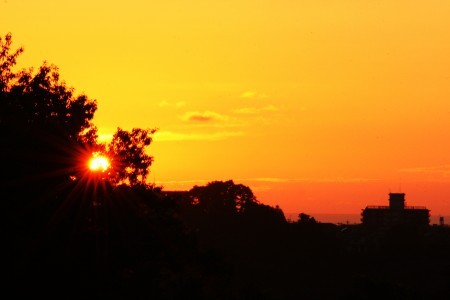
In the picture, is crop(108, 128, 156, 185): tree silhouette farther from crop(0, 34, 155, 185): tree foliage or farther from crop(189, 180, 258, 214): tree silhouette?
crop(189, 180, 258, 214): tree silhouette

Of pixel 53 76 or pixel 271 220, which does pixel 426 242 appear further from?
pixel 53 76

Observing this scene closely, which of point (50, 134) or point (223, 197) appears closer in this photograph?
A: point (50, 134)

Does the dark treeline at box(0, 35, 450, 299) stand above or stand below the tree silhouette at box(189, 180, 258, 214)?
below

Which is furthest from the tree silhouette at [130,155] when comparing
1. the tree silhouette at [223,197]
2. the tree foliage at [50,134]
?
the tree silhouette at [223,197]

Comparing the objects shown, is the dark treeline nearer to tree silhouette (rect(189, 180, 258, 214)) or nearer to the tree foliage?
the tree foliage

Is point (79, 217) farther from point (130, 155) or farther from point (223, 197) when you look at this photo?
point (223, 197)

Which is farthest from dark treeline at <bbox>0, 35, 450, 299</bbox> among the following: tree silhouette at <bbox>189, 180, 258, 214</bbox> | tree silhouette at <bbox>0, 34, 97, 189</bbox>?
tree silhouette at <bbox>189, 180, 258, 214</bbox>

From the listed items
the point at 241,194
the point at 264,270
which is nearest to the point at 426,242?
the point at 241,194

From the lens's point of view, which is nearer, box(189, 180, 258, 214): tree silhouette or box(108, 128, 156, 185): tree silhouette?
box(108, 128, 156, 185): tree silhouette

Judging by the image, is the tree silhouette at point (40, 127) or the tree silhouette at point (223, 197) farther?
the tree silhouette at point (223, 197)

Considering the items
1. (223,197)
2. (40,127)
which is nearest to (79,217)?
(40,127)

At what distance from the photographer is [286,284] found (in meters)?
130

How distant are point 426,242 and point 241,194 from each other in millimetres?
28133

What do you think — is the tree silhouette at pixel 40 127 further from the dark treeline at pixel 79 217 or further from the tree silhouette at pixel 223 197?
the tree silhouette at pixel 223 197
